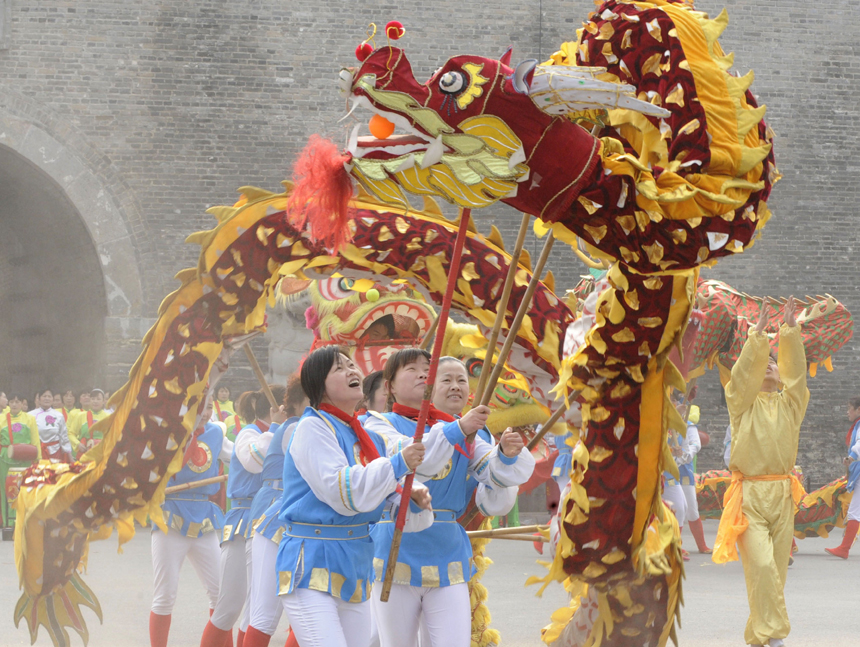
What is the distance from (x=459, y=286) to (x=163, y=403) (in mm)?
1359

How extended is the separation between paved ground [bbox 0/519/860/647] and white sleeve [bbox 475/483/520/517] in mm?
2233

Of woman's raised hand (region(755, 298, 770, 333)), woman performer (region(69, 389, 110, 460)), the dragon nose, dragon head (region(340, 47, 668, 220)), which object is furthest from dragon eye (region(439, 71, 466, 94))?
woman performer (region(69, 389, 110, 460))

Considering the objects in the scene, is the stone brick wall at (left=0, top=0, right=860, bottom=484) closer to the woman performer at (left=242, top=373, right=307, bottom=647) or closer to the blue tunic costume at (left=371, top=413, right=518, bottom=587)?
the woman performer at (left=242, top=373, right=307, bottom=647)

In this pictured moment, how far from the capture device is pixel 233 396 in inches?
468

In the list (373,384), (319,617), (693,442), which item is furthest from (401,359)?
(693,442)

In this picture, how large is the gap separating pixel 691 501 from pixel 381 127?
7479mm

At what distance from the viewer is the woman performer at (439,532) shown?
349cm

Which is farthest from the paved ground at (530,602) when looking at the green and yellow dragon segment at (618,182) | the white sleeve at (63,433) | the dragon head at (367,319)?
the green and yellow dragon segment at (618,182)

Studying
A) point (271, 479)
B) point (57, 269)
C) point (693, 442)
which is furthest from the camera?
point (57, 269)

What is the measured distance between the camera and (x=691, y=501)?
31.6ft

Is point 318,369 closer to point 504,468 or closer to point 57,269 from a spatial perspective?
point 504,468

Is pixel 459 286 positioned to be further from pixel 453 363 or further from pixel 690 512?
pixel 690 512

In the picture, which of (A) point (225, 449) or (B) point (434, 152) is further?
(A) point (225, 449)

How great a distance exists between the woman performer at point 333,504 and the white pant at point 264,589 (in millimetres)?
871
